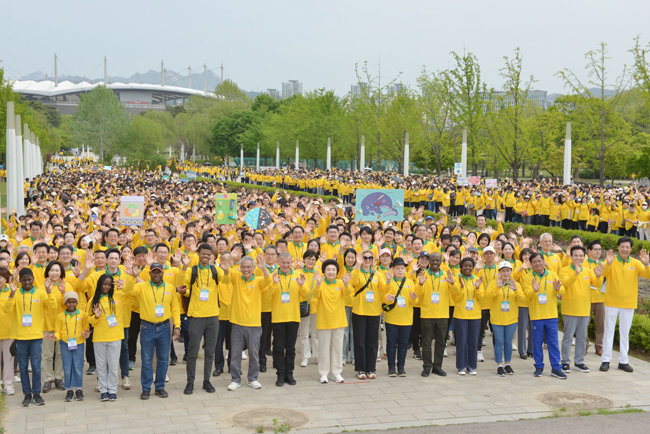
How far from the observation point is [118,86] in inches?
7662

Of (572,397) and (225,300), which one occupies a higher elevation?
(225,300)

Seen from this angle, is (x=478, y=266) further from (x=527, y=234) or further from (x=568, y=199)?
(x=568, y=199)

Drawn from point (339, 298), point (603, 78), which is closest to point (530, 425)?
point (339, 298)

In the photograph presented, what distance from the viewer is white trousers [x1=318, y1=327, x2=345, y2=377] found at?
9.17m

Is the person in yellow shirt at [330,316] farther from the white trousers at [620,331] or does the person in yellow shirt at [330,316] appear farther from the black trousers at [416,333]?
the white trousers at [620,331]

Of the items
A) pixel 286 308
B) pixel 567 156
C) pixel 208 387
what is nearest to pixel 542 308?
pixel 286 308

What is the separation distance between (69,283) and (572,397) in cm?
635

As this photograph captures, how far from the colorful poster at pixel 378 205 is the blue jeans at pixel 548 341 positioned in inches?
214

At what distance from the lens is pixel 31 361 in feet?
26.6

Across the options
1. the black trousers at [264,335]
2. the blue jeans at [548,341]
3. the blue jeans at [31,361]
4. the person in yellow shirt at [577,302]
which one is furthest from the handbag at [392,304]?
the blue jeans at [31,361]

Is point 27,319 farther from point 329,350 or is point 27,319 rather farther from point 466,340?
point 466,340

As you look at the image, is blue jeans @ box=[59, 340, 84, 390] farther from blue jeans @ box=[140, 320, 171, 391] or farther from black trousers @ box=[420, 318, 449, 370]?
black trousers @ box=[420, 318, 449, 370]

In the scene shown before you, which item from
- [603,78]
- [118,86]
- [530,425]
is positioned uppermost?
[118,86]

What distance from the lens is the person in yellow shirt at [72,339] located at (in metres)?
8.20
